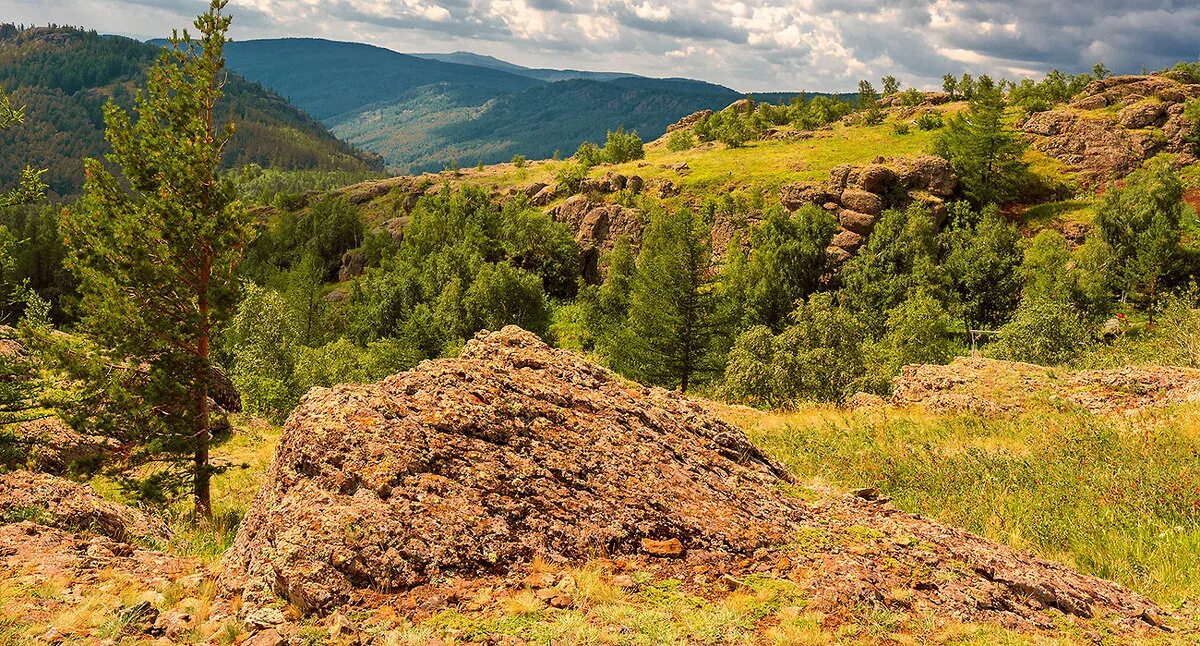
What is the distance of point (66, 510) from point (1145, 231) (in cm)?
6485

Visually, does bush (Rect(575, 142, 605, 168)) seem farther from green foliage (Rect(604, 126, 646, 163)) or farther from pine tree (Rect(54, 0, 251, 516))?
pine tree (Rect(54, 0, 251, 516))

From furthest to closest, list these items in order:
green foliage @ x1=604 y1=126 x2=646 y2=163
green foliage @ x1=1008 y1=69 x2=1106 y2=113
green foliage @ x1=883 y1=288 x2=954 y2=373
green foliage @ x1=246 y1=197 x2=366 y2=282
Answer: green foliage @ x1=604 y1=126 x2=646 y2=163
green foliage @ x1=246 y1=197 x2=366 y2=282
green foliage @ x1=1008 y1=69 x2=1106 y2=113
green foliage @ x1=883 y1=288 x2=954 y2=373

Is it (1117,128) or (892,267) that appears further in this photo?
(1117,128)

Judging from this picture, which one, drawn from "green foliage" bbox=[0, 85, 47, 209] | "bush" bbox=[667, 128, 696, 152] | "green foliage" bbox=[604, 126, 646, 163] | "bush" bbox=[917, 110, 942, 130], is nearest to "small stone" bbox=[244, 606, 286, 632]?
"green foliage" bbox=[0, 85, 47, 209]

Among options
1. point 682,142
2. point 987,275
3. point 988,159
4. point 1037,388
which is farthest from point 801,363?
point 682,142

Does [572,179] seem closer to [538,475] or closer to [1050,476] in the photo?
[1050,476]

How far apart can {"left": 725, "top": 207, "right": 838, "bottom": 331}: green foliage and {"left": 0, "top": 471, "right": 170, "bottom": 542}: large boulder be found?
4739cm

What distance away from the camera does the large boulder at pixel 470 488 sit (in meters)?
6.18

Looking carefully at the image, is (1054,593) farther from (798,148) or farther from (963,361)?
(798,148)

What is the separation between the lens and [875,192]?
217 ft

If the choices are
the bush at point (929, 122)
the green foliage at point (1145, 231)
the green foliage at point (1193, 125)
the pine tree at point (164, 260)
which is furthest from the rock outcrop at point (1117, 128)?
the pine tree at point (164, 260)

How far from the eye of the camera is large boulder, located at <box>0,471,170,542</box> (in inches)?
373

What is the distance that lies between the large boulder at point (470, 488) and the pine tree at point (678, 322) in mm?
34842

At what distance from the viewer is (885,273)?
181 feet
